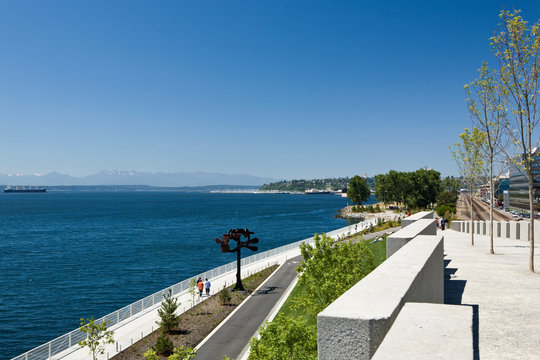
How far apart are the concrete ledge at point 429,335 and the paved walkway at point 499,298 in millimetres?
3049

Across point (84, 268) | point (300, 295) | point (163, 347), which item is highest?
point (300, 295)

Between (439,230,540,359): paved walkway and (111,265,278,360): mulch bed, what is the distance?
13553mm

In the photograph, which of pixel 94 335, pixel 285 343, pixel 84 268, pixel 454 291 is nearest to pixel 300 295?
pixel 454 291

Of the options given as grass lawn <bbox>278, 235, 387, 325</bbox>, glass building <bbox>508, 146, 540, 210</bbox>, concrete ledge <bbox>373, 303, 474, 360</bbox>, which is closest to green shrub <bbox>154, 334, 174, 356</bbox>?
grass lawn <bbox>278, 235, 387, 325</bbox>

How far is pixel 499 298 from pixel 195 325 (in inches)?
689

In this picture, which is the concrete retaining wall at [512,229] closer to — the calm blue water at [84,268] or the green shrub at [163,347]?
the green shrub at [163,347]

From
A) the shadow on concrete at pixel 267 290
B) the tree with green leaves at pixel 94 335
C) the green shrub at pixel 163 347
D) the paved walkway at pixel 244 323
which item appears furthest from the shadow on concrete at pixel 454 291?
the shadow on concrete at pixel 267 290

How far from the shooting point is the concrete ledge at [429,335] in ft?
13.1

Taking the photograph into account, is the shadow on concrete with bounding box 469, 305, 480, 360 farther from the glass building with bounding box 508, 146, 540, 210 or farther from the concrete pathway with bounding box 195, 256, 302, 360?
the glass building with bounding box 508, 146, 540, 210

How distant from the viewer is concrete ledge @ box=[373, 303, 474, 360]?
13.1ft

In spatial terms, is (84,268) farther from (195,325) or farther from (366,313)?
(366,313)

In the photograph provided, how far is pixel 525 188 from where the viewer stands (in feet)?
458

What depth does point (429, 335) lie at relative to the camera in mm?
4500

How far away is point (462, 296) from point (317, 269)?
5330mm
